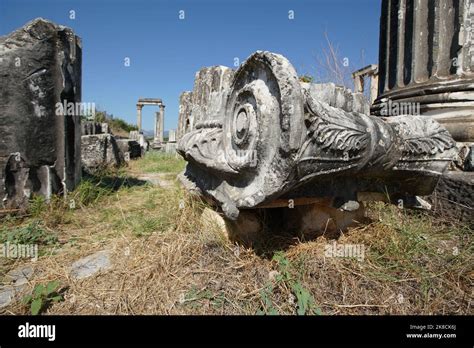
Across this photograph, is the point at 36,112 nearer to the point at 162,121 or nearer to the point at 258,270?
the point at 258,270

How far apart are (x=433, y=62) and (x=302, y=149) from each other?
2450 millimetres

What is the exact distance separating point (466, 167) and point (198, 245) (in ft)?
7.54

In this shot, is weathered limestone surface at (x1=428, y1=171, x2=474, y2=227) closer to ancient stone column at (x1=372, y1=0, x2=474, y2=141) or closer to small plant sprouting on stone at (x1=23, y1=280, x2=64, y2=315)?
ancient stone column at (x1=372, y1=0, x2=474, y2=141)

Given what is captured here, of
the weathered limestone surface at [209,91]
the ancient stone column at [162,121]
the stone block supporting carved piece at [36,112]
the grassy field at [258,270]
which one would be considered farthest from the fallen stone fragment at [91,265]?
the ancient stone column at [162,121]

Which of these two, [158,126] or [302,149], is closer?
[302,149]

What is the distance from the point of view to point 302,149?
4.44 ft

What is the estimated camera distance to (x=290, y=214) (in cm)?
200

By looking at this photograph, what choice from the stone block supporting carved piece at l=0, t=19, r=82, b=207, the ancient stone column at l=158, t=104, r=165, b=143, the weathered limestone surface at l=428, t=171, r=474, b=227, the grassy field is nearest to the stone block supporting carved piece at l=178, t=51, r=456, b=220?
the grassy field

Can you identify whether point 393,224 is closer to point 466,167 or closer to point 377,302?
point 377,302

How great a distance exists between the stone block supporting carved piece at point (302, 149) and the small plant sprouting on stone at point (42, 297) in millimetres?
948

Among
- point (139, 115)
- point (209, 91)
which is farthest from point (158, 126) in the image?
point (209, 91)

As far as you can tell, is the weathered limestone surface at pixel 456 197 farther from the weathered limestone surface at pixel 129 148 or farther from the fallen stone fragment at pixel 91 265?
the weathered limestone surface at pixel 129 148

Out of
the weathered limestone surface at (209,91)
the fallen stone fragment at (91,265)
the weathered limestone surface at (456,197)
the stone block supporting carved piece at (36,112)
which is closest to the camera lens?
the fallen stone fragment at (91,265)

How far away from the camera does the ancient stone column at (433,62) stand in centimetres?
269
